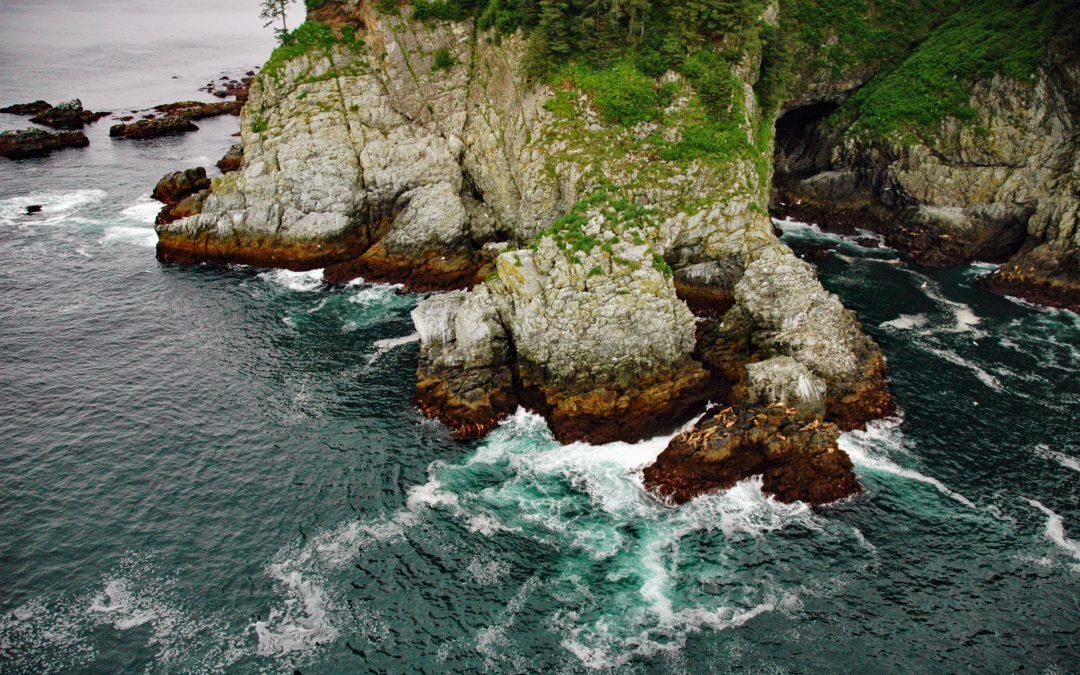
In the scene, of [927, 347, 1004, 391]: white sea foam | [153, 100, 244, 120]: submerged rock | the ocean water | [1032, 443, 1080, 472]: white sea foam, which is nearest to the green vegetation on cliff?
the ocean water

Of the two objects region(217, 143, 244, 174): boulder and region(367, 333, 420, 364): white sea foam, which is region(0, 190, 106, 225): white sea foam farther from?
region(367, 333, 420, 364): white sea foam

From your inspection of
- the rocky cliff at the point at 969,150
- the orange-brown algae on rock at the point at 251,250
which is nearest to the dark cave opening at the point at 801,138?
the rocky cliff at the point at 969,150

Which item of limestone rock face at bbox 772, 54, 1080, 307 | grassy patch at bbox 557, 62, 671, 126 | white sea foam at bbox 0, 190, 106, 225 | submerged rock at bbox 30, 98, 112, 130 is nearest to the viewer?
grassy patch at bbox 557, 62, 671, 126

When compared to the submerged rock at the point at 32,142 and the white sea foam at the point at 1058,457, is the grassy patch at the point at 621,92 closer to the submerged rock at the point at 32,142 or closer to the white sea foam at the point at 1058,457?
the white sea foam at the point at 1058,457

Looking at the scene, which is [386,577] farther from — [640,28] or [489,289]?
[640,28]

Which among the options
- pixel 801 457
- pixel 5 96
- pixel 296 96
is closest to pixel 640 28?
pixel 296 96

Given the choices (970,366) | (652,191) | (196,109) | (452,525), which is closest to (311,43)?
(652,191)
